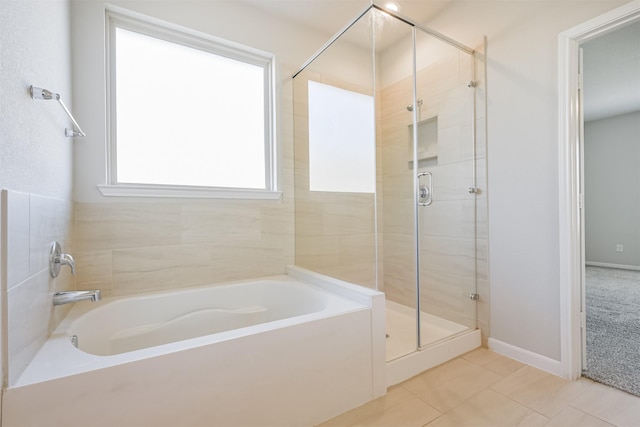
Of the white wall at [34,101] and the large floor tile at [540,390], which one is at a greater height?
the white wall at [34,101]

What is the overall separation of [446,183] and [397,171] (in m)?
0.39

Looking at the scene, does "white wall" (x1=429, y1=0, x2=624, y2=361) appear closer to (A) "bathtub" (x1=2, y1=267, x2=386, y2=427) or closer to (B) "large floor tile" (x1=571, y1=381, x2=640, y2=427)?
(B) "large floor tile" (x1=571, y1=381, x2=640, y2=427)

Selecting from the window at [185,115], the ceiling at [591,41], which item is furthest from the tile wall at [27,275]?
the ceiling at [591,41]

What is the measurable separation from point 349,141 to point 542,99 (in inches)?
49.4

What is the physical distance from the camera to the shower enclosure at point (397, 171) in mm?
2131

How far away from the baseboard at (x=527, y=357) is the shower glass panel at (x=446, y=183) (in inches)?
7.7

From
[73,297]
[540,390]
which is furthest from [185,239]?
[540,390]

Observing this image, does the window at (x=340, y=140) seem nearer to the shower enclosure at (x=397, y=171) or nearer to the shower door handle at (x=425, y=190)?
the shower enclosure at (x=397, y=171)

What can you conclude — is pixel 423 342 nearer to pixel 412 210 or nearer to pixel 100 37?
pixel 412 210

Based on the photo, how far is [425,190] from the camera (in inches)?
90.7

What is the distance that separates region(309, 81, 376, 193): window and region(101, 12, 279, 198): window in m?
0.37

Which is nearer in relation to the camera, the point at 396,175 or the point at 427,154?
the point at 427,154

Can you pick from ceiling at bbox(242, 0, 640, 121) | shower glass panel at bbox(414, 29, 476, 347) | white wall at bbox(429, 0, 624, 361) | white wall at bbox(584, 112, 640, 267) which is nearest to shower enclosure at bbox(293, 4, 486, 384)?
shower glass panel at bbox(414, 29, 476, 347)

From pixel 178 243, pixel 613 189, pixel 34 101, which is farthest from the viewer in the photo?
pixel 613 189
